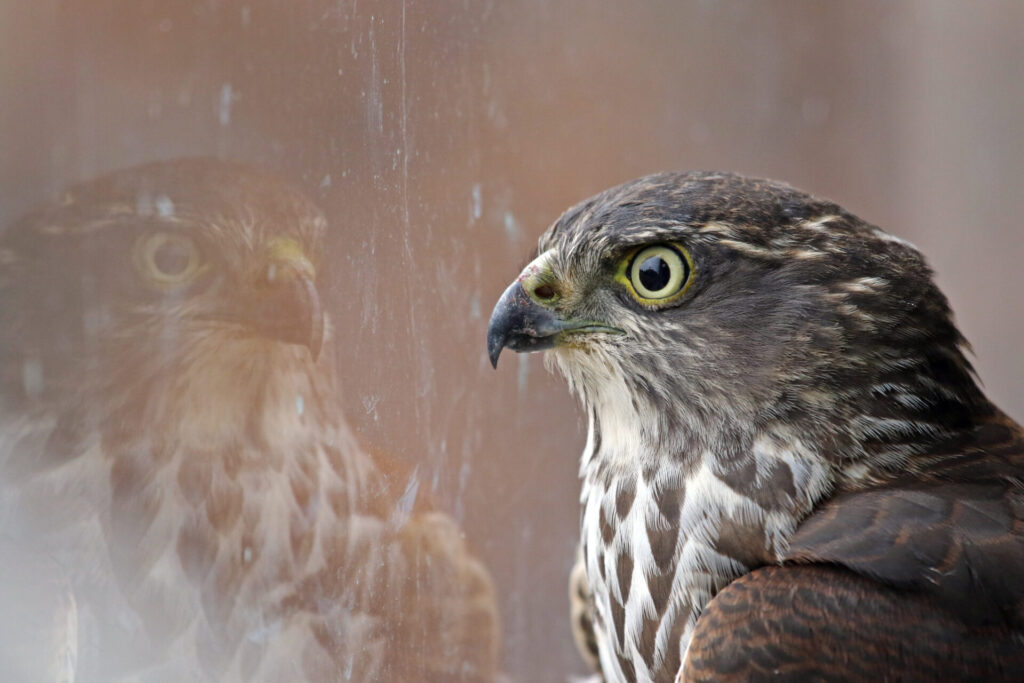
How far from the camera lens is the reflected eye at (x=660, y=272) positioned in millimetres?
1918

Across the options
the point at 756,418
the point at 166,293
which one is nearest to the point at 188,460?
the point at 166,293

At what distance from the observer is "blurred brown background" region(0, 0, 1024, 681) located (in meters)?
1.38

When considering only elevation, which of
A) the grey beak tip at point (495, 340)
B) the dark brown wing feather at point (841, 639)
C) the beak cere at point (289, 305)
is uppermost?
the beak cere at point (289, 305)

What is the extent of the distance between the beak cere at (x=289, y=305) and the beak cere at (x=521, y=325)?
1.17ft

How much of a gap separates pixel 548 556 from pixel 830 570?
131 centimetres

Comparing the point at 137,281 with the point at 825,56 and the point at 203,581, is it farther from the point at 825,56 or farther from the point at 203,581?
the point at 825,56

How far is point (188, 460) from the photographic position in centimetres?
160

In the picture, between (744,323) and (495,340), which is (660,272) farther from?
(495,340)

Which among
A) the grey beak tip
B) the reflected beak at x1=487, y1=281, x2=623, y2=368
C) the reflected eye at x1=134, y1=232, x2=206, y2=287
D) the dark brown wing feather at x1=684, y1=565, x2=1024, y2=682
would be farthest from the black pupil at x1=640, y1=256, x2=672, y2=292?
the reflected eye at x1=134, y1=232, x2=206, y2=287

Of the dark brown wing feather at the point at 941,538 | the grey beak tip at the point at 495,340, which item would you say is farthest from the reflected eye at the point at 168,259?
the dark brown wing feather at the point at 941,538

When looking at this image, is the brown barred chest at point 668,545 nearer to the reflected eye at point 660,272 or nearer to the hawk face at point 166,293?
the reflected eye at point 660,272

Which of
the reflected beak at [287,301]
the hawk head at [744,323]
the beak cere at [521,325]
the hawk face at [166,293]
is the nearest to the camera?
the hawk face at [166,293]

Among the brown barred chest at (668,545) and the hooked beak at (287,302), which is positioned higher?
the hooked beak at (287,302)

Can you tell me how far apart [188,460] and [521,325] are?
69 cm
